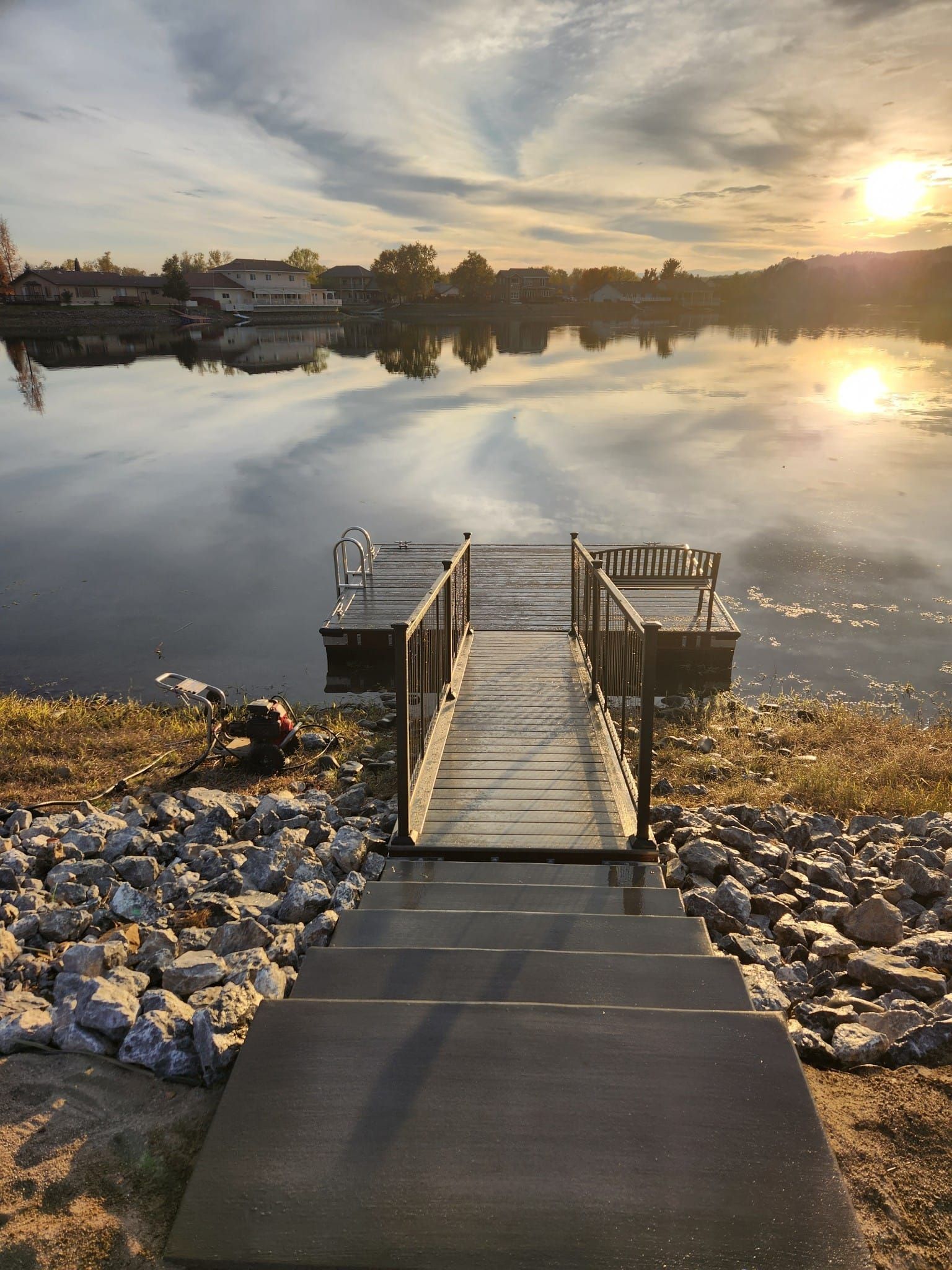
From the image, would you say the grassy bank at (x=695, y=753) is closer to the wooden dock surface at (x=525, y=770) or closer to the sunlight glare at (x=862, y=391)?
the wooden dock surface at (x=525, y=770)

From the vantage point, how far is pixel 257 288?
10581 cm

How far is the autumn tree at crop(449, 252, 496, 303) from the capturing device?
135 metres

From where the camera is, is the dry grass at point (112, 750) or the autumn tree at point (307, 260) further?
the autumn tree at point (307, 260)

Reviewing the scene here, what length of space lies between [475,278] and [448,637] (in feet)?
468

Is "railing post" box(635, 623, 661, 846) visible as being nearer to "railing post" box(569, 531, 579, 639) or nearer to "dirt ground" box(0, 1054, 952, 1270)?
"dirt ground" box(0, 1054, 952, 1270)

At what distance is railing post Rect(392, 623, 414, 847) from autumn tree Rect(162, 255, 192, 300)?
336 ft

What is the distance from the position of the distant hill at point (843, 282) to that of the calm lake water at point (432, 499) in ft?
404

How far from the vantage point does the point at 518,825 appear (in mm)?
5297

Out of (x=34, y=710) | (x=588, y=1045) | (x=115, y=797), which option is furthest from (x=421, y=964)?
(x=34, y=710)

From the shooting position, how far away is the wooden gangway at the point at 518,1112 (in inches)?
85.7

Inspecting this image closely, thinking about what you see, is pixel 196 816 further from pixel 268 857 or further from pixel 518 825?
pixel 518 825

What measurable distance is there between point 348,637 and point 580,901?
30.1 ft

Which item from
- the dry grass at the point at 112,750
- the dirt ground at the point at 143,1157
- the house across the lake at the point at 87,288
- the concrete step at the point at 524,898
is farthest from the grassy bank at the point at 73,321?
the dirt ground at the point at 143,1157

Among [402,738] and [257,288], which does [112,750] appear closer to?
[402,738]
